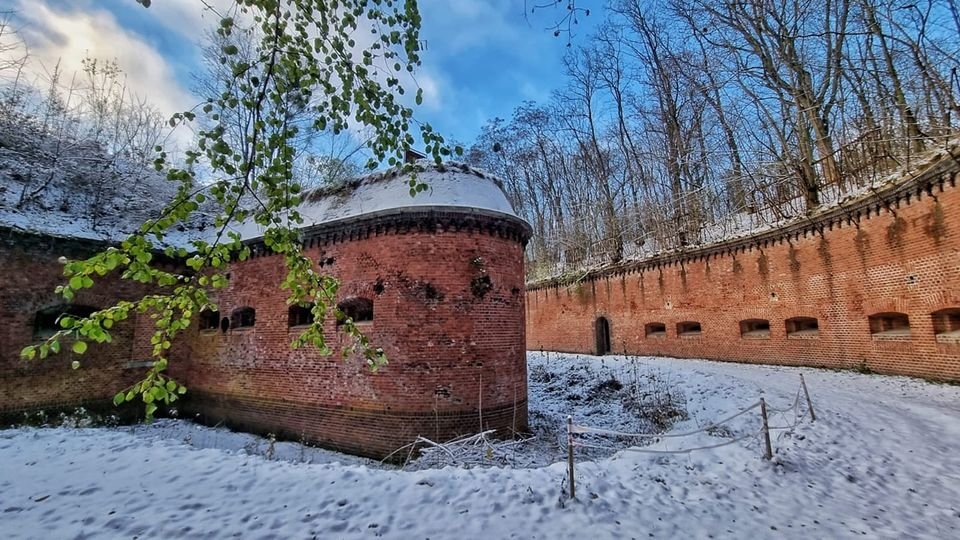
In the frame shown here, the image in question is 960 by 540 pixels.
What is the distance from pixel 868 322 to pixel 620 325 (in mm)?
7744

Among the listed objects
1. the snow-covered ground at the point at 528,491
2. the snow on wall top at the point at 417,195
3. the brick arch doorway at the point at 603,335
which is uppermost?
the snow on wall top at the point at 417,195

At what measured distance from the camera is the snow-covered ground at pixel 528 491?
3705mm

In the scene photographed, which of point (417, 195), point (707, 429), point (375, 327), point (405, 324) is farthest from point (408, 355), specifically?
point (707, 429)

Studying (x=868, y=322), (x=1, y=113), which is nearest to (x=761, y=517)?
(x=868, y=322)

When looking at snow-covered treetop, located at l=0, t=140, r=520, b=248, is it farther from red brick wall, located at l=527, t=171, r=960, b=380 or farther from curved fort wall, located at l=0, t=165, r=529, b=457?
red brick wall, located at l=527, t=171, r=960, b=380

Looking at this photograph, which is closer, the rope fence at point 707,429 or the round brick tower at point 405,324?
the rope fence at point 707,429

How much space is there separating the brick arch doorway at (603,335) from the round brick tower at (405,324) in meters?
9.55

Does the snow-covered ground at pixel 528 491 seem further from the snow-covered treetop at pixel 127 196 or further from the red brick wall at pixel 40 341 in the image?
the snow-covered treetop at pixel 127 196

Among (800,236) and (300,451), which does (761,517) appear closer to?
(300,451)

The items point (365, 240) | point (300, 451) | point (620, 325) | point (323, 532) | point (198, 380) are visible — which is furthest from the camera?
point (620, 325)

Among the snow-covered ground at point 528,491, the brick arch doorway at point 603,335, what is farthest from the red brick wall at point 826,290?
the snow-covered ground at point 528,491

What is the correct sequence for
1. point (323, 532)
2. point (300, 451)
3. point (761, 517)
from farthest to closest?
point (300, 451) → point (761, 517) → point (323, 532)

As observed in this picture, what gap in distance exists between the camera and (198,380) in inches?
388

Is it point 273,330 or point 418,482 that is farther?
point 273,330
